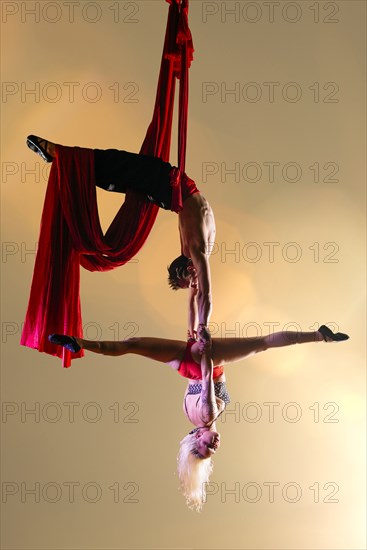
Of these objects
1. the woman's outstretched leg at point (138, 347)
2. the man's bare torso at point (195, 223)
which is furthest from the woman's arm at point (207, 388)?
the man's bare torso at point (195, 223)

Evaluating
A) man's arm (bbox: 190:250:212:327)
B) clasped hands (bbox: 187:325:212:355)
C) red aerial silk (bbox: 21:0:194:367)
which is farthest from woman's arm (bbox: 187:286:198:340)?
red aerial silk (bbox: 21:0:194:367)

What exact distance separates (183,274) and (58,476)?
2956mm

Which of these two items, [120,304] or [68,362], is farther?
[120,304]

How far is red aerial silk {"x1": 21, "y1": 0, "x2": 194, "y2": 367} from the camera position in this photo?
138 inches

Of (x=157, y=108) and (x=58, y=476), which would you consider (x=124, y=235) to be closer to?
(x=157, y=108)

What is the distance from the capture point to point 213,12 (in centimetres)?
643

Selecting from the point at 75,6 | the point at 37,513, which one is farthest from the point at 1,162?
the point at 37,513

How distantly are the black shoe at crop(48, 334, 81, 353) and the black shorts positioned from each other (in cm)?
73

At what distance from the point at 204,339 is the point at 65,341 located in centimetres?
64

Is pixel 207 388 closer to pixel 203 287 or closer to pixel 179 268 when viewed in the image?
pixel 203 287

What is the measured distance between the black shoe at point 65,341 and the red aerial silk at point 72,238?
0.72 feet

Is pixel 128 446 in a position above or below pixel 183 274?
below

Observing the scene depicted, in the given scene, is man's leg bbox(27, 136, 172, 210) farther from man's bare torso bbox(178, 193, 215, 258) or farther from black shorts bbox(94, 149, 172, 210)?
man's bare torso bbox(178, 193, 215, 258)

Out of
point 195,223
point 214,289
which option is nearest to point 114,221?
point 195,223
